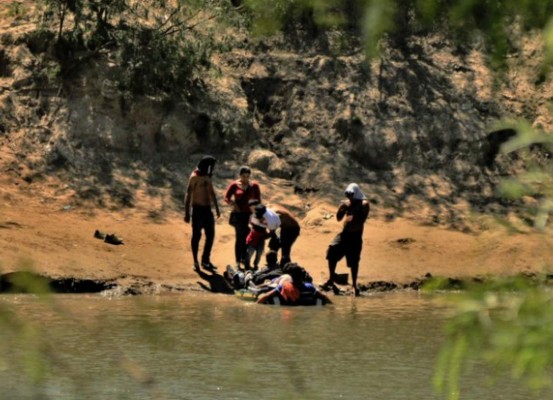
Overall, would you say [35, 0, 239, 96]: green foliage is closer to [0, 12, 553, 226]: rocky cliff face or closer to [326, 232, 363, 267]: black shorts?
[0, 12, 553, 226]: rocky cliff face

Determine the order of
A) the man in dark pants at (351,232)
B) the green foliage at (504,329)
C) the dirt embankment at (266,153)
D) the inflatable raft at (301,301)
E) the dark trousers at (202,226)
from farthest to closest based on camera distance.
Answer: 1. the dirt embankment at (266,153)
2. the dark trousers at (202,226)
3. the man in dark pants at (351,232)
4. the inflatable raft at (301,301)
5. the green foliage at (504,329)

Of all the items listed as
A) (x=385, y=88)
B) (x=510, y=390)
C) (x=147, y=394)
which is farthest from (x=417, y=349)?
(x=385, y=88)

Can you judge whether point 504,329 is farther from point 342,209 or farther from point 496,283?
point 342,209

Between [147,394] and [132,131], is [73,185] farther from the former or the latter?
[147,394]

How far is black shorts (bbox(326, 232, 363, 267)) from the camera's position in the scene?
15.8 meters

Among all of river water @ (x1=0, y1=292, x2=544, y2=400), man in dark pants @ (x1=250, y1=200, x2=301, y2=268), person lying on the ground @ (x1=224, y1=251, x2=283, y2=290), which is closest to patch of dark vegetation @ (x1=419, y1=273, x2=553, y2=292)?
river water @ (x1=0, y1=292, x2=544, y2=400)

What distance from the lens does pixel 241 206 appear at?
1634 cm

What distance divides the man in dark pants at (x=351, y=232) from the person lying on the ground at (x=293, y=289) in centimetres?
137

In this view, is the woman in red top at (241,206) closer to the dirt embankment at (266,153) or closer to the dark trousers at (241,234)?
the dark trousers at (241,234)

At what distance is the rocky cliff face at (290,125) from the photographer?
822 inches

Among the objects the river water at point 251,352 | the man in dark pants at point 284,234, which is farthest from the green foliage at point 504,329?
the man in dark pants at point 284,234

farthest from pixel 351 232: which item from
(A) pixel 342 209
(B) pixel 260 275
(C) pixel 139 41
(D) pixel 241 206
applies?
(C) pixel 139 41

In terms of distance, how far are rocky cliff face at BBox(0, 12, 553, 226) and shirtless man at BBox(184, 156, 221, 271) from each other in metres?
3.37

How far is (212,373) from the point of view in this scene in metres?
9.59
